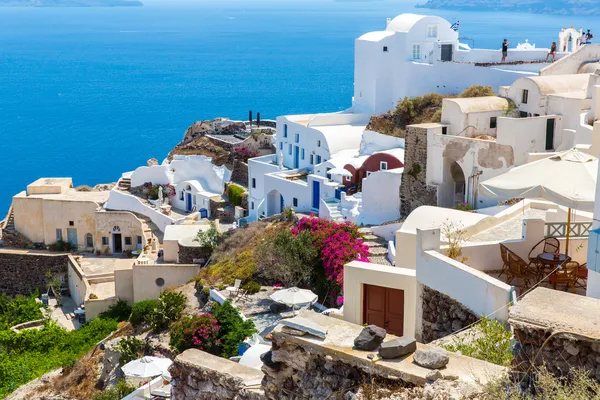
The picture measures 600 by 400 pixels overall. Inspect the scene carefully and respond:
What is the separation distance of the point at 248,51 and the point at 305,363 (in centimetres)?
17277

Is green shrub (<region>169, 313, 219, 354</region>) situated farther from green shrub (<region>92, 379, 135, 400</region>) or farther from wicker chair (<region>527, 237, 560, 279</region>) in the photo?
wicker chair (<region>527, 237, 560, 279</region>)

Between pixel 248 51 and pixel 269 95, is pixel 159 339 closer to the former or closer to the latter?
pixel 269 95

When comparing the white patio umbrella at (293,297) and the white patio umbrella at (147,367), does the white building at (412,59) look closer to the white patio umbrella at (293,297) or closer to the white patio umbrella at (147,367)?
the white patio umbrella at (293,297)

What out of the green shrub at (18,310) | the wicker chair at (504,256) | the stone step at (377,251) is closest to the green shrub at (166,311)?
the stone step at (377,251)

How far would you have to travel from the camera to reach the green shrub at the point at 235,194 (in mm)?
40875

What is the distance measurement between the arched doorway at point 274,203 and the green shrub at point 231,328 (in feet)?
53.9

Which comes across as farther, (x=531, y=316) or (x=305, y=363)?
(x=305, y=363)

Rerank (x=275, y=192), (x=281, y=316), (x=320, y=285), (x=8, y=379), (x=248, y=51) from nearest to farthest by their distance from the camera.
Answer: (x=281, y=316)
(x=320, y=285)
(x=8, y=379)
(x=275, y=192)
(x=248, y=51)

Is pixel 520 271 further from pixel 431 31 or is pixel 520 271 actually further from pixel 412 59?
pixel 431 31

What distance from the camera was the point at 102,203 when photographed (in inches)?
1704

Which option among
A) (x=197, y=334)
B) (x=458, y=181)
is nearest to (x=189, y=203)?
(x=458, y=181)

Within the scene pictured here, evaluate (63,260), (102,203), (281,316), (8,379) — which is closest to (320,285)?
(281,316)

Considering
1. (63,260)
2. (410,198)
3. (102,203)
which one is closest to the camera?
(410,198)

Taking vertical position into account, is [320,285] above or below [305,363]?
below
